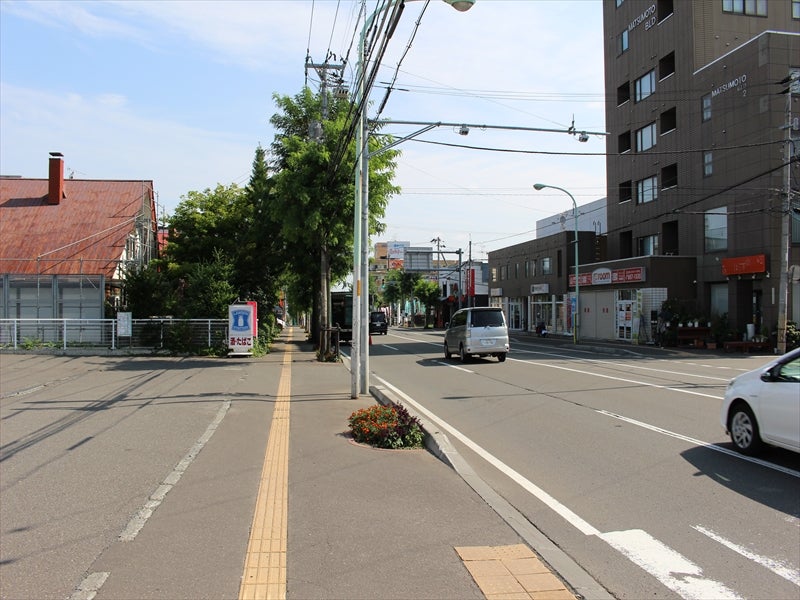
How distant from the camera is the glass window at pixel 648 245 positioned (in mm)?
37478

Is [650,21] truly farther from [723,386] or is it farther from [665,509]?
[665,509]

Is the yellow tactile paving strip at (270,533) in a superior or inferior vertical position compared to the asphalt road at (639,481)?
superior

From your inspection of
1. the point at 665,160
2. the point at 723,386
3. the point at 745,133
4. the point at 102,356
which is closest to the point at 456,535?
the point at 723,386

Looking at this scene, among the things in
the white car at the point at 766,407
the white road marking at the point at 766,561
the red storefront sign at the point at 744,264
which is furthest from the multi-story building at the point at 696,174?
the white road marking at the point at 766,561

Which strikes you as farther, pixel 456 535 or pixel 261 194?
pixel 261 194

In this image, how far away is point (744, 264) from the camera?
27.8 m

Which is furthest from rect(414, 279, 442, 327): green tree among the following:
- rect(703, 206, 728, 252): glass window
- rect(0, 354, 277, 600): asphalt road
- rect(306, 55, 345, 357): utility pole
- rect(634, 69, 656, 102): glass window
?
rect(0, 354, 277, 600): asphalt road

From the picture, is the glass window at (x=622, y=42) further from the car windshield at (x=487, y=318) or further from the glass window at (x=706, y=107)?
the car windshield at (x=487, y=318)

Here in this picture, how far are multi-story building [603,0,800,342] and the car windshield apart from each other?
9.43 meters

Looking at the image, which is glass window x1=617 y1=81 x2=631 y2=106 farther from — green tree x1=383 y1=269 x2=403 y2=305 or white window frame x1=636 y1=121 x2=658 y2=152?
green tree x1=383 y1=269 x2=403 y2=305

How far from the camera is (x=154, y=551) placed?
460cm

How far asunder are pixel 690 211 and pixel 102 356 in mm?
29376

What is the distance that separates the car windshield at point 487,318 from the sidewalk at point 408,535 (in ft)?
46.0

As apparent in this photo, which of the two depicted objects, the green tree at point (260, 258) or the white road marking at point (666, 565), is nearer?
the white road marking at point (666, 565)
